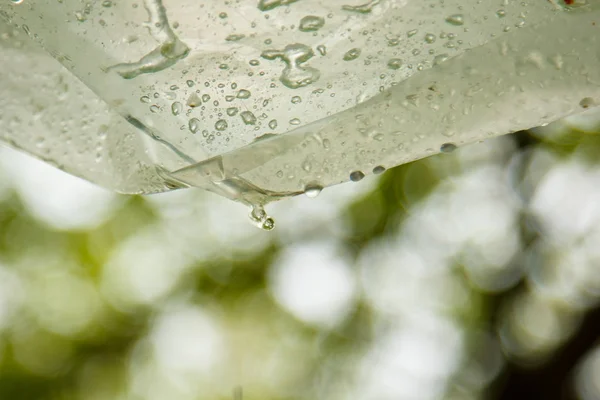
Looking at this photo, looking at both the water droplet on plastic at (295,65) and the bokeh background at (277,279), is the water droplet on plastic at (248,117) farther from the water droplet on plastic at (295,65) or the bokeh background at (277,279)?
the bokeh background at (277,279)

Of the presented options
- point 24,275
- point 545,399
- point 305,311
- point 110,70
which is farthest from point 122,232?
point 110,70

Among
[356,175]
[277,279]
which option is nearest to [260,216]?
[356,175]

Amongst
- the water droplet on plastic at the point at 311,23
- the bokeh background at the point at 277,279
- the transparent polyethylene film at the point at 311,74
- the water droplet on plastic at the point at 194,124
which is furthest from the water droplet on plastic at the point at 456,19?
the bokeh background at the point at 277,279

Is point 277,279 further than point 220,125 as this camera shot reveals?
Yes

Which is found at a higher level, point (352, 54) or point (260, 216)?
point (352, 54)

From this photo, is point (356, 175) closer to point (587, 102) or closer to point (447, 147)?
point (447, 147)

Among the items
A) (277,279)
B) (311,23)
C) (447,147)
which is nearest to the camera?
(311,23)

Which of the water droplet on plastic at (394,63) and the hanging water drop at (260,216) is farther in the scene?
the hanging water drop at (260,216)
